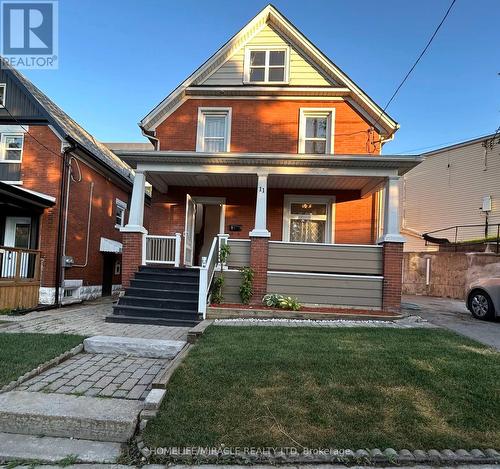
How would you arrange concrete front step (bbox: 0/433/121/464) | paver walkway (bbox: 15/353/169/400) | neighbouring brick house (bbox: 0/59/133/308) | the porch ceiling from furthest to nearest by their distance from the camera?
neighbouring brick house (bbox: 0/59/133/308) < the porch ceiling < paver walkway (bbox: 15/353/169/400) < concrete front step (bbox: 0/433/121/464)

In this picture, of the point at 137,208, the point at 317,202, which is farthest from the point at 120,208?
the point at 317,202

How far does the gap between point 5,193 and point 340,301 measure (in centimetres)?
898

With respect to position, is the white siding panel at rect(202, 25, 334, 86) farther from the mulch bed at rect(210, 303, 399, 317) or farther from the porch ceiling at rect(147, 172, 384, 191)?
the mulch bed at rect(210, 303, 399, 317)

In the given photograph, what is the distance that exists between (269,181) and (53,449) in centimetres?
879

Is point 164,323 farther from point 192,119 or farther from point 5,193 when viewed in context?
point 192,119

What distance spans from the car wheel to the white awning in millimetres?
12417

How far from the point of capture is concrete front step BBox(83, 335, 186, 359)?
541 cm

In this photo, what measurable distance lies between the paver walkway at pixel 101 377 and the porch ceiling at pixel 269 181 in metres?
5.88

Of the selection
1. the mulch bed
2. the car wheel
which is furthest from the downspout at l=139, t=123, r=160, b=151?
the car wheel

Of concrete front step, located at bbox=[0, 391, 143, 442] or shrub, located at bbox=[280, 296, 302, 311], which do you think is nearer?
concrete front step, located at bbox=[0, 391, 143, 442]

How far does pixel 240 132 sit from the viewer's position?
11875 mm

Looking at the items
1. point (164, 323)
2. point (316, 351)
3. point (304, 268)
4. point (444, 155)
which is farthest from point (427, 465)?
point (444, 155)

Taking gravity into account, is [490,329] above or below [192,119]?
below

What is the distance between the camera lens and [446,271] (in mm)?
15680
